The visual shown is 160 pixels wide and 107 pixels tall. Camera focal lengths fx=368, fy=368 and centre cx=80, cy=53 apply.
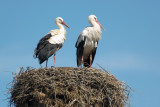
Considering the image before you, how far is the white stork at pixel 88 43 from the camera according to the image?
11.0m

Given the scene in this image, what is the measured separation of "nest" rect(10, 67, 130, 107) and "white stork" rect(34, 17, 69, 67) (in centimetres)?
119

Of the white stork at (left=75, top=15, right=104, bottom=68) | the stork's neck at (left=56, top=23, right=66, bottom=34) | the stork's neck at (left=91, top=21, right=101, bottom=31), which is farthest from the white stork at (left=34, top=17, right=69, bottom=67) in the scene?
the stork's neck at (left=91, top=21, right=101, bottom=31)

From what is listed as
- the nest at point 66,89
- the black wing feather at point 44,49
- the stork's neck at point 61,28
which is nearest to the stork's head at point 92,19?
the stork's neck at point 61,28

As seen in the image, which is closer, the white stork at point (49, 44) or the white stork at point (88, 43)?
the white stork at point (49, 44)

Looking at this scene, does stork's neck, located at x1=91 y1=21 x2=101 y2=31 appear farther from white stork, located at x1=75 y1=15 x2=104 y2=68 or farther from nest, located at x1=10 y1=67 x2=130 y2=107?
nest, located at x1=10 y1=67 x2=130 y2=107

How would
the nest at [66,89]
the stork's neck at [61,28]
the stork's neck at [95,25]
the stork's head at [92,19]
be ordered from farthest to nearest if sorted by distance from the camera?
the stork's head at [92,19], the stork's neck at [95,25], the stork's neck at [61,28], the nest at [66,89]

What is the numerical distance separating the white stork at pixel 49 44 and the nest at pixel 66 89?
3.91 ft

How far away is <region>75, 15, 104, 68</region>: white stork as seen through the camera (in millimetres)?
11016

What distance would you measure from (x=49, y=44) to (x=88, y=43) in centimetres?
138

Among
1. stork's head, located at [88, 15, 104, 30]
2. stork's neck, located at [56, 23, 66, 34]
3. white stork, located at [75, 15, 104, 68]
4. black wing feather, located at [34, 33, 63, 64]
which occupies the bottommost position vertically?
black wing feather, located at [34, 33, 63, 64]

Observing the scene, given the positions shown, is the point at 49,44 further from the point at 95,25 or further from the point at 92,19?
the point at 92,19

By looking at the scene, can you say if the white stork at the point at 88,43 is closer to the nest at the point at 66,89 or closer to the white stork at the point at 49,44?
the white stork at the point at 49,44

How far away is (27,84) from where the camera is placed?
8.39m

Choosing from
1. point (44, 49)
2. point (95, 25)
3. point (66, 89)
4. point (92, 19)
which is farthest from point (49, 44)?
point (66, 89)
